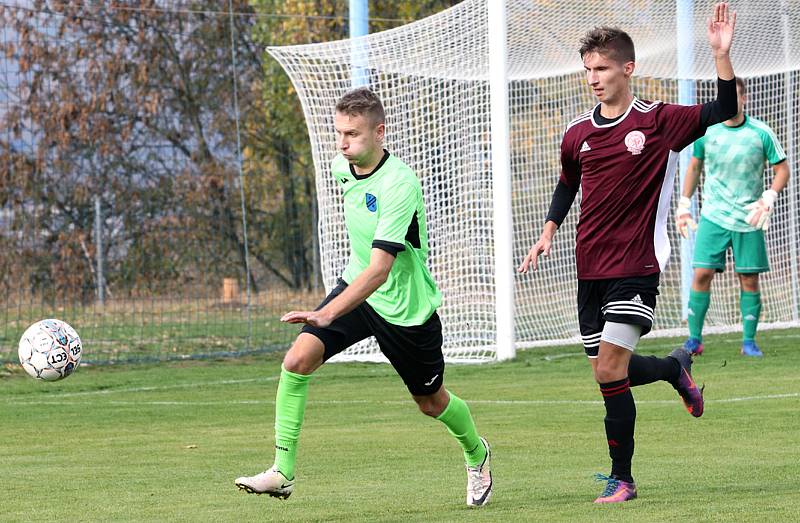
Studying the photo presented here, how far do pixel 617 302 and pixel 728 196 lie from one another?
6.37 metres

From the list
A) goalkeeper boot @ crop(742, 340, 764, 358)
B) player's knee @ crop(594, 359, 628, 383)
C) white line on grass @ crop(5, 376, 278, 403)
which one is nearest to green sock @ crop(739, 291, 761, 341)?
goalkeeper boot @ crop(742, 340, 764, 358)

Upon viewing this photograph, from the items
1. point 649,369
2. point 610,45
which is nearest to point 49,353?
point 649,369

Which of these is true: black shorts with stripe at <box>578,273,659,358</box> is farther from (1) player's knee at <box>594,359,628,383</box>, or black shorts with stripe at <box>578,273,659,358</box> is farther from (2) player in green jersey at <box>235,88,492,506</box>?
(2) player in green jersey at <box>235,88,492,506</box>

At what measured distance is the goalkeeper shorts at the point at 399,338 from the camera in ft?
19.8

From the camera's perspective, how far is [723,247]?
12242 millimetres

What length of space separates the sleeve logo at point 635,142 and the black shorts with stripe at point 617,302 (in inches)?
21.9

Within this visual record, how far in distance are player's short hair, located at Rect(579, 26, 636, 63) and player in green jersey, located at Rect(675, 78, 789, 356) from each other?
5.72 m

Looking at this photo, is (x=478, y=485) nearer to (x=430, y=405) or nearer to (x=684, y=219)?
(x=430, y=405)

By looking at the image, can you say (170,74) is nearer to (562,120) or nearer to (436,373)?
(562,120)

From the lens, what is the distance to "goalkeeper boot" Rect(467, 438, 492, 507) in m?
6.04

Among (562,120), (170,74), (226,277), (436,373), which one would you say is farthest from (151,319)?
(436,373)

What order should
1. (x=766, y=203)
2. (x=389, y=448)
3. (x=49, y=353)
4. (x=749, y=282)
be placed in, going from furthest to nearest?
(x=749, y=282)
(x=766, y=203)
(x=49, y=353)
(x=389, y=448)

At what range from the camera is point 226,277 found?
18.4 metres

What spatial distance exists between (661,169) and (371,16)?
17.3m
